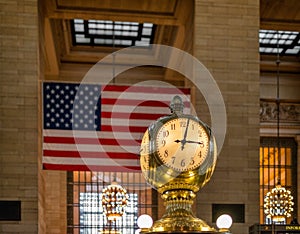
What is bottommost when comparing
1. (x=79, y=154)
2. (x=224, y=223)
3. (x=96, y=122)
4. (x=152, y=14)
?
(x=224, y=223)

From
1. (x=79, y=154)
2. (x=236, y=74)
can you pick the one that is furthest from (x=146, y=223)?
(x=236, y=74)

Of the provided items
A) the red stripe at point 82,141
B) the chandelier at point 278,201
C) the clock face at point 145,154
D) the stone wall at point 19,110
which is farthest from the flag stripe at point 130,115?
the clock face at point 145,154

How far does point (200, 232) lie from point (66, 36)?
16.6m

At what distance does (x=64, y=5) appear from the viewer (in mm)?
14164

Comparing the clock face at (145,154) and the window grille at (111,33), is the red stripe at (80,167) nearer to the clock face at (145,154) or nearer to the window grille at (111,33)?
the window grille at (111,33)

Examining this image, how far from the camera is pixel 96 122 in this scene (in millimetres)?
12281

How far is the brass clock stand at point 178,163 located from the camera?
2229mm

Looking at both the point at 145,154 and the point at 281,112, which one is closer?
the point at 145,154

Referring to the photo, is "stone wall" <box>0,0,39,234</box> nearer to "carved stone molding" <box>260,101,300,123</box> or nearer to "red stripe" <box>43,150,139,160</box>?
"red stripe" <box>43,150,139,160</box>

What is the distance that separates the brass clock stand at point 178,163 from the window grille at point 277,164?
20.2m

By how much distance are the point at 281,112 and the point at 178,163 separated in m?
20.3

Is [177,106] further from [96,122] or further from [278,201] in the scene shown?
[278,201]

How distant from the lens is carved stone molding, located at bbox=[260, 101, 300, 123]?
2186 centimetres

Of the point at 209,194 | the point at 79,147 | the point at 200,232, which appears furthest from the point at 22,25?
the point at 200,232
